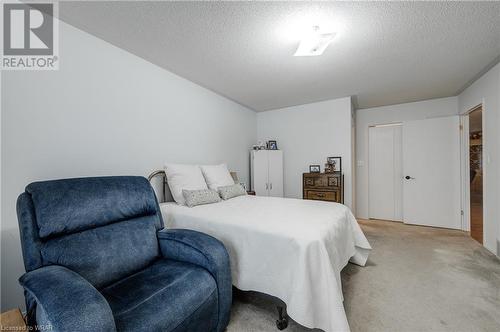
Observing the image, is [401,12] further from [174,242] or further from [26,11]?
[26,11]

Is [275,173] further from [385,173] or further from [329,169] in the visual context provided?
[385,173]

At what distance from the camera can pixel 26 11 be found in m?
1.62

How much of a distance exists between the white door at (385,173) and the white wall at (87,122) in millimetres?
3780

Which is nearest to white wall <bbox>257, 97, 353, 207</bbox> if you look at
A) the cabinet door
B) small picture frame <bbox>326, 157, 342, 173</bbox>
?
small picture frame <bbox>326, 157, 342, 173</bbox>

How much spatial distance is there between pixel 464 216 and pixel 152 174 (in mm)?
5178

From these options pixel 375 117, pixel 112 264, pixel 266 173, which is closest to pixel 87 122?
pixel 112 264

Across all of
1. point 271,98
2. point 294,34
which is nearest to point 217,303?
point 294,34

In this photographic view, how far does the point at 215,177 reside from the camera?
283 cm

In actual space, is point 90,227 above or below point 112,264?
above

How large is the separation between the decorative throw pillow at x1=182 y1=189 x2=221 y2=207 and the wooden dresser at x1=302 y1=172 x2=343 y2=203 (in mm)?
2031

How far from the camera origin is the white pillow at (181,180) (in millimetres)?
2371

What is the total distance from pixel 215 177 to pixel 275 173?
1.72 m

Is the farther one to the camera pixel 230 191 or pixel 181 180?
pixel 230 191

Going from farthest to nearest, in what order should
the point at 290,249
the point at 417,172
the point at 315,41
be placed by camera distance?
the point at 417,172 → the point at 315,41 → the point at 290,249
